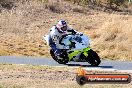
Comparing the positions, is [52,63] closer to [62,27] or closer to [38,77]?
[62,27]

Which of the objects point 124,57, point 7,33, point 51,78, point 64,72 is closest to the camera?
point 51,78

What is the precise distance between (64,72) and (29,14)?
17.8m

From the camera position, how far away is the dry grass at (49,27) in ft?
79.8

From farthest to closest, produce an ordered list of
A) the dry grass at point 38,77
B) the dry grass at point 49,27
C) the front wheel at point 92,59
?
the dry grass at point 49,27, the front wheel at point 92,59, the dry grass at point 38,77

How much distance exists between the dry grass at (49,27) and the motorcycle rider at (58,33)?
3.86 meters

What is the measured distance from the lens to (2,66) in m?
17.6

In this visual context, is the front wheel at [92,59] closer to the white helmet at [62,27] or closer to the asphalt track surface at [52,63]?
the asphalt track surface at [52,63]

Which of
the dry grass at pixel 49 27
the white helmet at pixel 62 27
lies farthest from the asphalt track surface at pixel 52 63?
the dry grass at pixel 49 27

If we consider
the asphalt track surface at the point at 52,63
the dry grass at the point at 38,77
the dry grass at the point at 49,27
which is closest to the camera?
the dry grass at the point at 38,77

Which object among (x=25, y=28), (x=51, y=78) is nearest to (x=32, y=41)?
(x=25, y=28)

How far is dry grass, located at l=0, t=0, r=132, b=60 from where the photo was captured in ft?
79.8

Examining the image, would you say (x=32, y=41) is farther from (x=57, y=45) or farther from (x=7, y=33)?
(x=57, y=45)

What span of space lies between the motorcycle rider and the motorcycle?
139mm

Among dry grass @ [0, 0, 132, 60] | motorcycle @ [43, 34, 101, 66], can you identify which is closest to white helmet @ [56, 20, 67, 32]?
motorcycle @ [43, 34, 101, 66]
